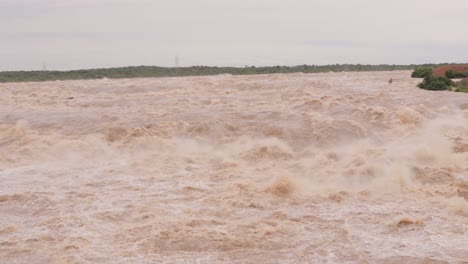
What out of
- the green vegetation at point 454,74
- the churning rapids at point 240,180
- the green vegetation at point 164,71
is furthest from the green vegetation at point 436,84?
the green vegetation at point 164,71

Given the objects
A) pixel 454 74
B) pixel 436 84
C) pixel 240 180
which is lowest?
pixel 240 180

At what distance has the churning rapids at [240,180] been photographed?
7.25 m

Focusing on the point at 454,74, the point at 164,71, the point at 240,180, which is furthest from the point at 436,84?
the point at 164,71

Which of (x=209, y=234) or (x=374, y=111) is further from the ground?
(x=374, y=111)

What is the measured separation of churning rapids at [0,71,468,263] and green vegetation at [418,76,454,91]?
2.94ft

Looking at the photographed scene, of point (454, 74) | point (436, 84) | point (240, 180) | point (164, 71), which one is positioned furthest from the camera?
point (164, 71)

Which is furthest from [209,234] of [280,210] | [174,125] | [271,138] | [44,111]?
[44,111]

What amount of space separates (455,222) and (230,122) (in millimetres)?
8913

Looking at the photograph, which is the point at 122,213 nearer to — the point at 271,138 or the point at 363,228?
the point at 363,228

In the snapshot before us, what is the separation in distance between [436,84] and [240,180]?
501 inches

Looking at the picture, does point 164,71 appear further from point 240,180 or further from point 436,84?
point 240,180

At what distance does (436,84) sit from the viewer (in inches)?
806

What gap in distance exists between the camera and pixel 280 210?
8820mm

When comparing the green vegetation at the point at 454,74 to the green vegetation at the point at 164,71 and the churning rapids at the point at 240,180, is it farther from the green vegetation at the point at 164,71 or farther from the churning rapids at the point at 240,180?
the green vegetation at the point at 164,71
